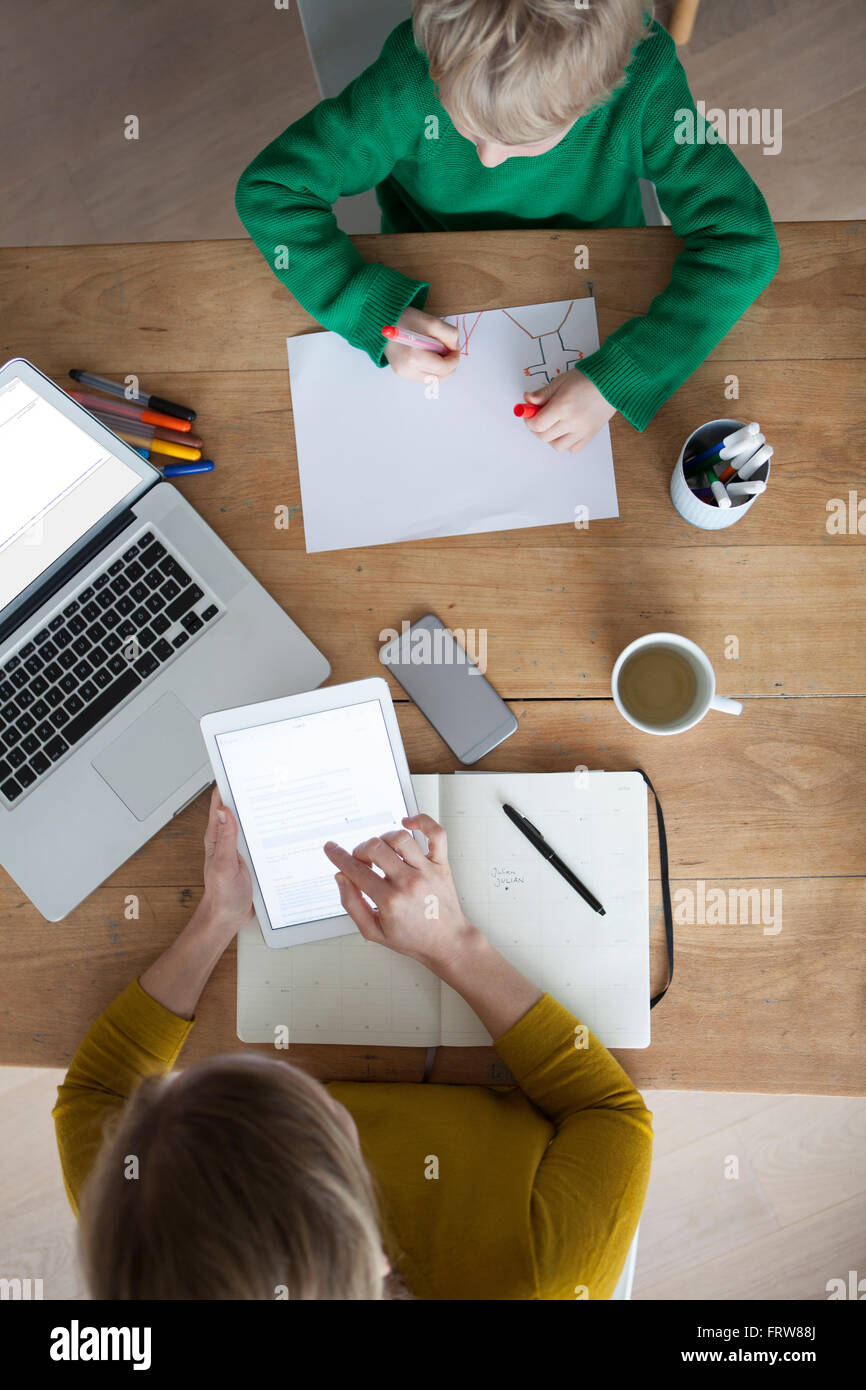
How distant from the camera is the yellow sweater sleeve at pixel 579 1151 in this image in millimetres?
755

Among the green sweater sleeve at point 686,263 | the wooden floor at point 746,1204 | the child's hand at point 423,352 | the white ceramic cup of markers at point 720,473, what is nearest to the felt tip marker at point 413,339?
the child's hand at point 423,352

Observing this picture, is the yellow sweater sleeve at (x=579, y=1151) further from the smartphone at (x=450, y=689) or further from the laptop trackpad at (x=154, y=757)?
the laptop trackpad at (x=154, y=757)

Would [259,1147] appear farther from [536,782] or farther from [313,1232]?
[536,782]

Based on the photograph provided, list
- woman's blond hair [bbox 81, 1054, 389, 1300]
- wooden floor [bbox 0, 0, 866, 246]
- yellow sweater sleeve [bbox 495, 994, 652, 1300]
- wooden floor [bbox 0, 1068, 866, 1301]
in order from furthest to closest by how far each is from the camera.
A: wooden floor [bbox 0, 0, 866, 246], wooden floor [bbox 0, 1068, 866, 1301], yellow sweater sleeve [bbox 495, 994, 652, 1300], woman's blond hair [bbox 81, 1054, 389, 1300]

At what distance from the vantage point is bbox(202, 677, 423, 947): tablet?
0.82m

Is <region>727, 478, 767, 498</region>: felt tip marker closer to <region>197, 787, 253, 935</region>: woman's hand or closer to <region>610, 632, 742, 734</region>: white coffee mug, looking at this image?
<region>610, 632, 742, 734</region>: white coffee mug

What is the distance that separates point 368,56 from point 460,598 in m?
0.65

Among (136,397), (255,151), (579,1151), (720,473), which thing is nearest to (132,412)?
(136,397)

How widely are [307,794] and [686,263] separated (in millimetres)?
649

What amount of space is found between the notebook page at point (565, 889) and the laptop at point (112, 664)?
9.1 inches

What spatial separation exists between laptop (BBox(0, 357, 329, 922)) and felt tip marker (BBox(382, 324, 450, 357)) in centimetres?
27

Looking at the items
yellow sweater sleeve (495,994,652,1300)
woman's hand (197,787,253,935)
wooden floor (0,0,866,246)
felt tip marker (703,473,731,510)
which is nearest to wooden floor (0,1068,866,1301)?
yellow sweater sleeve (495,994,652,1300)

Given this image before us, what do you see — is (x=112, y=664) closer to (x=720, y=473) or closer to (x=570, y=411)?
(x=570, y=411)
